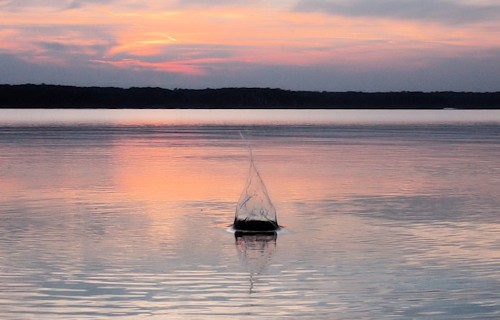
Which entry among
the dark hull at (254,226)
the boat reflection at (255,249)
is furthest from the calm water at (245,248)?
the dark hull at (254,226)

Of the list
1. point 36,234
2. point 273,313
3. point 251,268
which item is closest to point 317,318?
point 273,313

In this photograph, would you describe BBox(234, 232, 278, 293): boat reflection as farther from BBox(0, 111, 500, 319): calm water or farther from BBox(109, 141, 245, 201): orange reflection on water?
BBox(109, 141, 245, 201): orange reflection on water

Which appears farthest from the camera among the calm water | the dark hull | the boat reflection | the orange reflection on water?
the orange reflection on water

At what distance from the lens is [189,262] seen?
56.2 feet

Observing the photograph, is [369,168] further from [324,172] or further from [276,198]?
[276,198]

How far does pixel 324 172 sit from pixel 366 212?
14.6m

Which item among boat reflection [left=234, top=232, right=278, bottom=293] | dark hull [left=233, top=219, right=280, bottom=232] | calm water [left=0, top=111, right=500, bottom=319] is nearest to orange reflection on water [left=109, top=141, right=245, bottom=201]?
calm water [left=0, top=111, right=500, bottom=319]

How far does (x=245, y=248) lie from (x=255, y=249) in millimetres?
244

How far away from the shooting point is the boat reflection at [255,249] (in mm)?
16828

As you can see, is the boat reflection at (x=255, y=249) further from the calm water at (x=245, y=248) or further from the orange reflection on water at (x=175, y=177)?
the orange reflection on water at (x=175, y=177)

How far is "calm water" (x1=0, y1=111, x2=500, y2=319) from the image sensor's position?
13555mm

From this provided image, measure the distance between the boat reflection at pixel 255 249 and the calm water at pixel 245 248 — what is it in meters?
0.04

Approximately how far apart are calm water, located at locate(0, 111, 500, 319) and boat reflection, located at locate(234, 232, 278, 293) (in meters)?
0.04

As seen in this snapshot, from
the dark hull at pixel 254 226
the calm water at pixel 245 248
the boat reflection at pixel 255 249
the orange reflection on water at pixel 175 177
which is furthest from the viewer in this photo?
the orange reflection on water at pixel 175 177
